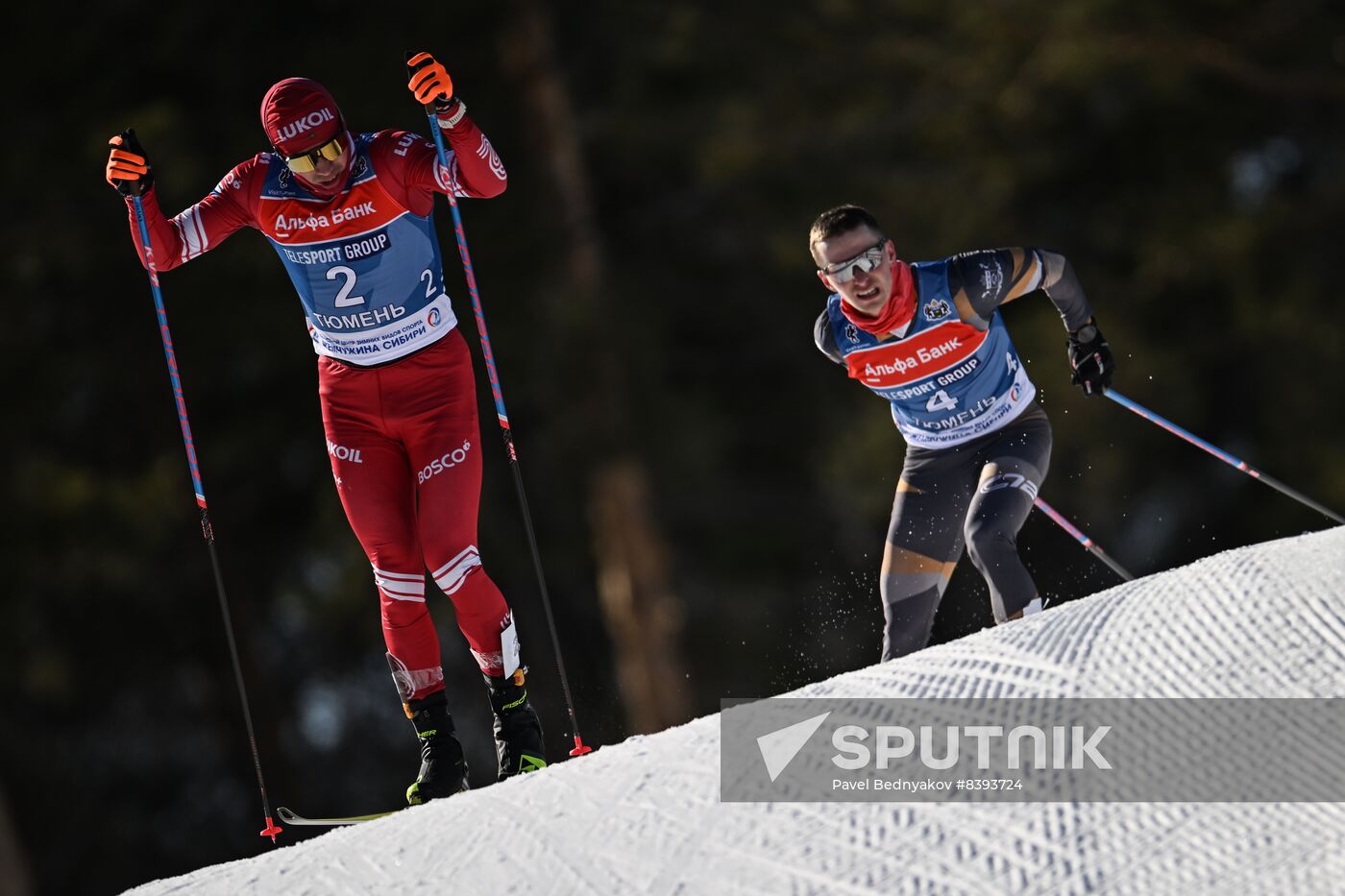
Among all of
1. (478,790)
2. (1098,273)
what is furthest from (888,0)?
(478,790)

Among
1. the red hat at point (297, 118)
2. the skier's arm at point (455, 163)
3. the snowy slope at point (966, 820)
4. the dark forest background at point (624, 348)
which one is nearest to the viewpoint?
the snowy slope at point (966, 820)

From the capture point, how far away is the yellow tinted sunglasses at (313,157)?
4.34m

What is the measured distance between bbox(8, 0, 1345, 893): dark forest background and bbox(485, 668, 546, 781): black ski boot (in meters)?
5.88

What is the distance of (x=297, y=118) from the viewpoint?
433cm

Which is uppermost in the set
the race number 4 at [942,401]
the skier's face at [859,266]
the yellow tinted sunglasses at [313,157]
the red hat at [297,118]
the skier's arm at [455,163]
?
the red hat at [297,118]

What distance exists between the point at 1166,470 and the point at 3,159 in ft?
39.9

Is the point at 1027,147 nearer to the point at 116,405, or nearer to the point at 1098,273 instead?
the point at 1098,273

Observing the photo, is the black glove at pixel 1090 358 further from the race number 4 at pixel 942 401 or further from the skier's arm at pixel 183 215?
the skier's arm at pixel 183 215

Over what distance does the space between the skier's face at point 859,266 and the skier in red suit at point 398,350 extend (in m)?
1.01

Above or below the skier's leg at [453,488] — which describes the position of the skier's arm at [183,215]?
above

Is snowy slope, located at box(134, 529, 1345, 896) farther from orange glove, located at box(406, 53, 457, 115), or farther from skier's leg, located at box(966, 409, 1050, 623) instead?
orange glove, located at box(406, 53, 457, 115)

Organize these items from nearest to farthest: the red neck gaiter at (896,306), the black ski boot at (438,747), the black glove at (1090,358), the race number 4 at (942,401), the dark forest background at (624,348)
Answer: the black ski boot at (438,747)
the red neck gaiter at (896,306)
the race number 4 at (942,401)
the black glove at (1090,358)
the dark forest background at (624,348)

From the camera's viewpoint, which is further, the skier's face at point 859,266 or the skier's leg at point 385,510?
the skier's face at point 859,266

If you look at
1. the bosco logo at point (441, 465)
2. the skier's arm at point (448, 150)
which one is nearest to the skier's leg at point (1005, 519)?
the bosco logo at point (441, 465)
